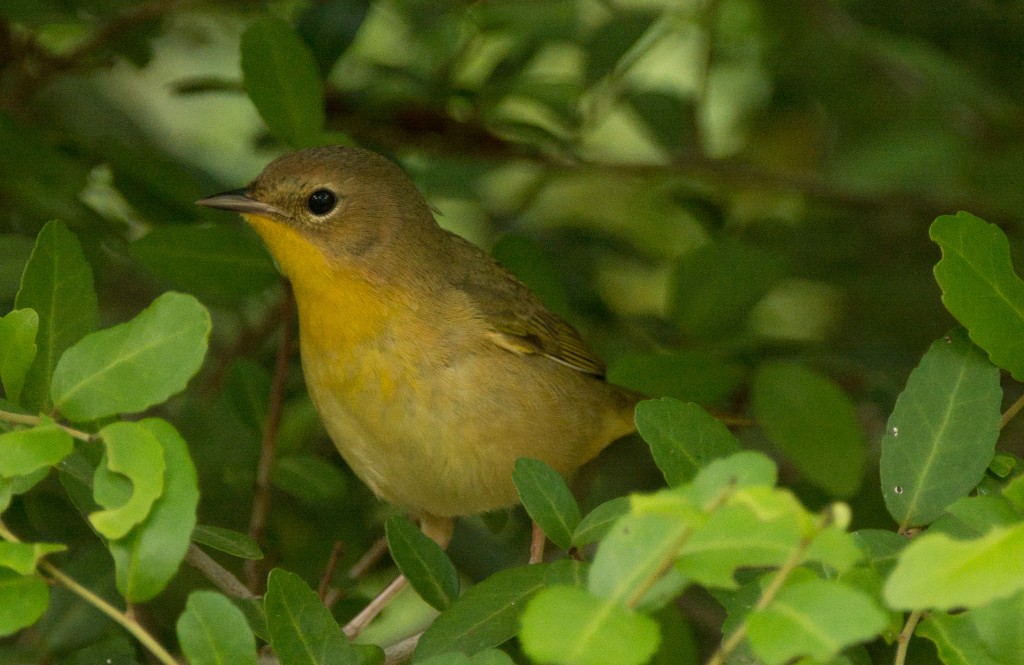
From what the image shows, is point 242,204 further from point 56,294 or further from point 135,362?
point 135,362

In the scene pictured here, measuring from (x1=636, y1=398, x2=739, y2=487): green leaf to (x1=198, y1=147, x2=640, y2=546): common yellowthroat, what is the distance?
1184 mm

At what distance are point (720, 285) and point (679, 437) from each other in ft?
5.19

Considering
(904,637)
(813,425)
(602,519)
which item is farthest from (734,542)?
(813,425)

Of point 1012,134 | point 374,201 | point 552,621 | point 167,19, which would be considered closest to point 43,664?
point 374,201

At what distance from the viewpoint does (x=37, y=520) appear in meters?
3.44

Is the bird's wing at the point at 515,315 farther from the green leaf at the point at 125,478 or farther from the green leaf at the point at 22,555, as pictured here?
the green leaf at the point at 22,555

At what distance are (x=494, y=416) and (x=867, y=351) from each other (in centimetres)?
154

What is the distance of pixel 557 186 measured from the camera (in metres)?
5.84

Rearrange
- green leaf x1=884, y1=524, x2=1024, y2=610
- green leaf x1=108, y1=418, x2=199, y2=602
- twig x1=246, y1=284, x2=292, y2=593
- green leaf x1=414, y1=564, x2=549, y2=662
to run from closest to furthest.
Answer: green leaf x1=884, y1=524, x2=1024, y2=610
green leaf x1=108, y1=418, x2=199, y2=602
green leaf x1=414, y1=564, x2=549, y2=662
twig x1=246, y1=284, x2=292, y2=593

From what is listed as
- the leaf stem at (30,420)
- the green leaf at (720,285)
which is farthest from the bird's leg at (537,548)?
the leaf stem at (30,420)

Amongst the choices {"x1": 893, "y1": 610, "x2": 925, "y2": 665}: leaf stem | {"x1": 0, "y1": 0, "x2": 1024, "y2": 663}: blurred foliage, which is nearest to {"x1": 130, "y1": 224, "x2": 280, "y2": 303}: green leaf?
{"x1": 0, "y1": 0, "x2": 1024, "y2": 663}: blurred foliage

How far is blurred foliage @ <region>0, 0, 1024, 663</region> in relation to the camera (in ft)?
11.6

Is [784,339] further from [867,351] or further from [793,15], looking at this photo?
[793,15]

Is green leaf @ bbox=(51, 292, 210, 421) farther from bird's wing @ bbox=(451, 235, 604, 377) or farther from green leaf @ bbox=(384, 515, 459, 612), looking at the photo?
bird's wing @ bbox=(451, 235, 604, 377)
